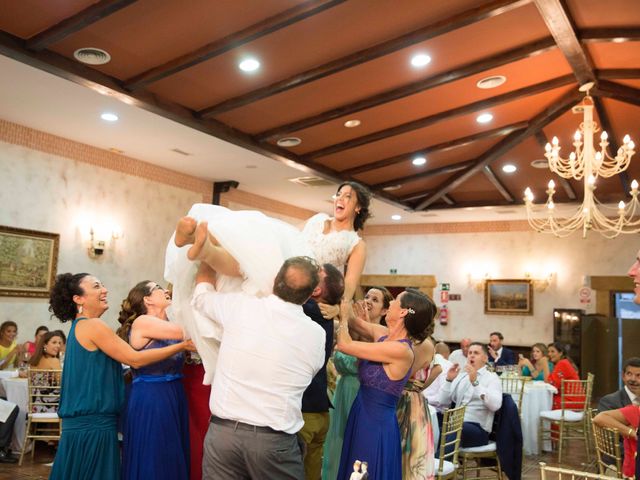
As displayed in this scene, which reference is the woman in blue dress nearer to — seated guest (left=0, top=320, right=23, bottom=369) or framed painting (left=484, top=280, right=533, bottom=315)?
seated guest (left=0, top=320, right=23, bottom=369)

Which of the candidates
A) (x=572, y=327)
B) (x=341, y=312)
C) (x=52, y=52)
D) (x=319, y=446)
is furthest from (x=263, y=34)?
(x=572, y=327)

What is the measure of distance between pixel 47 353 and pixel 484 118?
6.53m

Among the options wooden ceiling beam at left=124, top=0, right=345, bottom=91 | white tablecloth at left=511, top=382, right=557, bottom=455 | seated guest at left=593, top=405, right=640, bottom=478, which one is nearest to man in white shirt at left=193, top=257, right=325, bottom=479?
seated guest at left=593, top=405, right=640, bottom=478

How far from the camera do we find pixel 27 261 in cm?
835

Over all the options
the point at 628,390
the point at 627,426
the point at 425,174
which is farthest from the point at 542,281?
the point at 627,426

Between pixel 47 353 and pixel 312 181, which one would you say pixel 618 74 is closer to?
pixel 312 181

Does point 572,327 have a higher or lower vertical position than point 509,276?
lower

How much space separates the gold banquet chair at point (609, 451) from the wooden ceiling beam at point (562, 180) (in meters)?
5.76

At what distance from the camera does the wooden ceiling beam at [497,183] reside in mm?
11000

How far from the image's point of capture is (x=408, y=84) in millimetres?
7430

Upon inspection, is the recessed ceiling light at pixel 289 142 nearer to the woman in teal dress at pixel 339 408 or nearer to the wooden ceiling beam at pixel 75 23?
the wooden ceiling beam at pixel 75 23

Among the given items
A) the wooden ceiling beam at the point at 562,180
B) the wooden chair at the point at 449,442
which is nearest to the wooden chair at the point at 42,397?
the wooden chair at the point at 449,442

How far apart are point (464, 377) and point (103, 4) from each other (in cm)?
452

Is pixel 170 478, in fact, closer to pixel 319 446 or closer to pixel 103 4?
pixel 319 446
